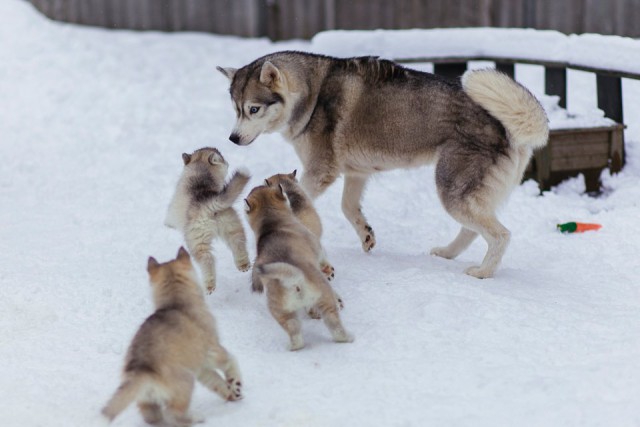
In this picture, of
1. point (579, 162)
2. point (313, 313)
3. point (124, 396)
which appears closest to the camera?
point (124, 396)

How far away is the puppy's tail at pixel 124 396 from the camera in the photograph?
3818 millimetres

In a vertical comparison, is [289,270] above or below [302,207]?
above

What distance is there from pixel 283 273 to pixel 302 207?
51.5 inches

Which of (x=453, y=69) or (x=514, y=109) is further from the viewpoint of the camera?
(x=453, y=69)

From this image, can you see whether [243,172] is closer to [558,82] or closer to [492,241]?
[492,241]

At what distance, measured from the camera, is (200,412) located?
177 inches

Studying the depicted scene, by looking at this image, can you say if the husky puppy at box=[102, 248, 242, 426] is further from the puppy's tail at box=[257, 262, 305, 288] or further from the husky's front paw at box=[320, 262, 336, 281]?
the husky's front paw at box=[320, 262, 336, 281]

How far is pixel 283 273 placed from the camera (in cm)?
484

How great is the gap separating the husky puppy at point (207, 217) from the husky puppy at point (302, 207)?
31 centimetres

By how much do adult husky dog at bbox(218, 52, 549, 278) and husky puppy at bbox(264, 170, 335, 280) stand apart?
2.36 ft

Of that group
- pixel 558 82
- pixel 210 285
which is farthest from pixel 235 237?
pixel 558 82

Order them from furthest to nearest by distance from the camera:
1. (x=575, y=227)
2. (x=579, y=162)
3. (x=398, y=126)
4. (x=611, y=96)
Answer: (x=611, y=96), (x=579, y=162), (x=575, y=227), (x=398, y=126)

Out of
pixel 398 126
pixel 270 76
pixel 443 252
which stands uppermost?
pixel 270 76

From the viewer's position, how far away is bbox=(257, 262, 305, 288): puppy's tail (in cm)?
480
